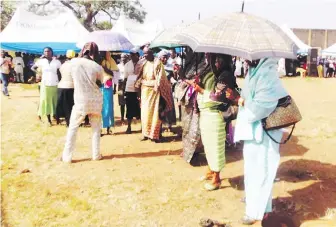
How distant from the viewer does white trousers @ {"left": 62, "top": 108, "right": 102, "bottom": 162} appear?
5289mm

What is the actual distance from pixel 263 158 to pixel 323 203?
4.21ft

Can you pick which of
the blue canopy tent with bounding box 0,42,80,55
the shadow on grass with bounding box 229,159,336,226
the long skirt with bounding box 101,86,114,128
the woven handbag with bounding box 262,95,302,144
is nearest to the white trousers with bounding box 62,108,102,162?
the long skirt with bounding box 101,86,114,128

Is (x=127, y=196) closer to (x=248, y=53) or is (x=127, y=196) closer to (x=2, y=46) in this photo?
(x=248, y=53)

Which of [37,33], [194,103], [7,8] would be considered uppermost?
[7,8]

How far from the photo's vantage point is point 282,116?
3.46 m

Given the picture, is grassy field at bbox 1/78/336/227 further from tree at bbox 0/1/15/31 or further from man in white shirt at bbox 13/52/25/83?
tree at bbox 0/1/15/31

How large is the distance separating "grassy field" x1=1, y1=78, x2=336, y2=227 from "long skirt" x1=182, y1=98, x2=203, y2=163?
27 cm

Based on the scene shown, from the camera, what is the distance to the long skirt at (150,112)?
6.46 m

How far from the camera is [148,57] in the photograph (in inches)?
249

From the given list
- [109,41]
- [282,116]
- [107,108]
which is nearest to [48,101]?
[107,108]

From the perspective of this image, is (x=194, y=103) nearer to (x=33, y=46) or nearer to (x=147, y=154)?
(x=147, y=154)

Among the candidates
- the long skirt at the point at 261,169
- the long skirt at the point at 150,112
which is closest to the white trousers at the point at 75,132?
the long skirt at the point at 150,112

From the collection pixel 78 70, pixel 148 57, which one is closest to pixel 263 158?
pixel 78 70

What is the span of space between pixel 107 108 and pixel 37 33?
802 centimetres
